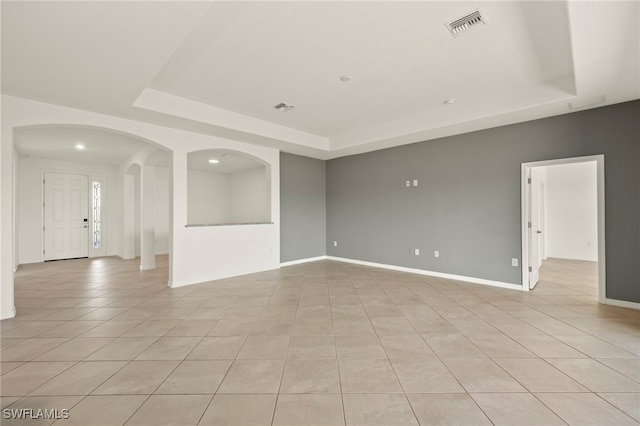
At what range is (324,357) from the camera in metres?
2.42

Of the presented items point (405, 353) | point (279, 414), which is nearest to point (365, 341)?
point (405, 353)

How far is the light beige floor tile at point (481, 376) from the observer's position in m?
1.99

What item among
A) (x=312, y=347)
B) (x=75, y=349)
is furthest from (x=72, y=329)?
(x=312, y=347)

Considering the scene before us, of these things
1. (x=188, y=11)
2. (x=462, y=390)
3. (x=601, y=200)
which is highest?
(x=188, y=11)

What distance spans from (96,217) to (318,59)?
8570 mm

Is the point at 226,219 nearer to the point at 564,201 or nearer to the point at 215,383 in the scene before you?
the point at 215,383

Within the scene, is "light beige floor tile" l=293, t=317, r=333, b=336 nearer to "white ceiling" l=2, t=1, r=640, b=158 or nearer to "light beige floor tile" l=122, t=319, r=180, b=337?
"light beige floor tile" l=122, t=319, r=180, b=337

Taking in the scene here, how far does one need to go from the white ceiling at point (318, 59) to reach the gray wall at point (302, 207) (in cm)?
196

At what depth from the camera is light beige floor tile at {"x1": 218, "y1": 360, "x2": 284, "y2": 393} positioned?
6.53ft

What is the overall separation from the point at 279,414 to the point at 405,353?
1.24 meters

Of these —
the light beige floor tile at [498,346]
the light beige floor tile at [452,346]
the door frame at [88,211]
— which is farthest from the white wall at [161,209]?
the light beige floor tile at [498,346]

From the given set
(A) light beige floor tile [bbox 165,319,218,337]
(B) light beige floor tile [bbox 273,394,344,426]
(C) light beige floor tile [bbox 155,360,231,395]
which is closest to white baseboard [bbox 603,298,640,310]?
(B) light beige floor tile [bbox 273,394,344,426]

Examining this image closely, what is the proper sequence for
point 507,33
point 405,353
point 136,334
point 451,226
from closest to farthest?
point 405,353 → point 507,33 → point 136,334 → point 451,226

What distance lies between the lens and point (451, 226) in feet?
17.4
